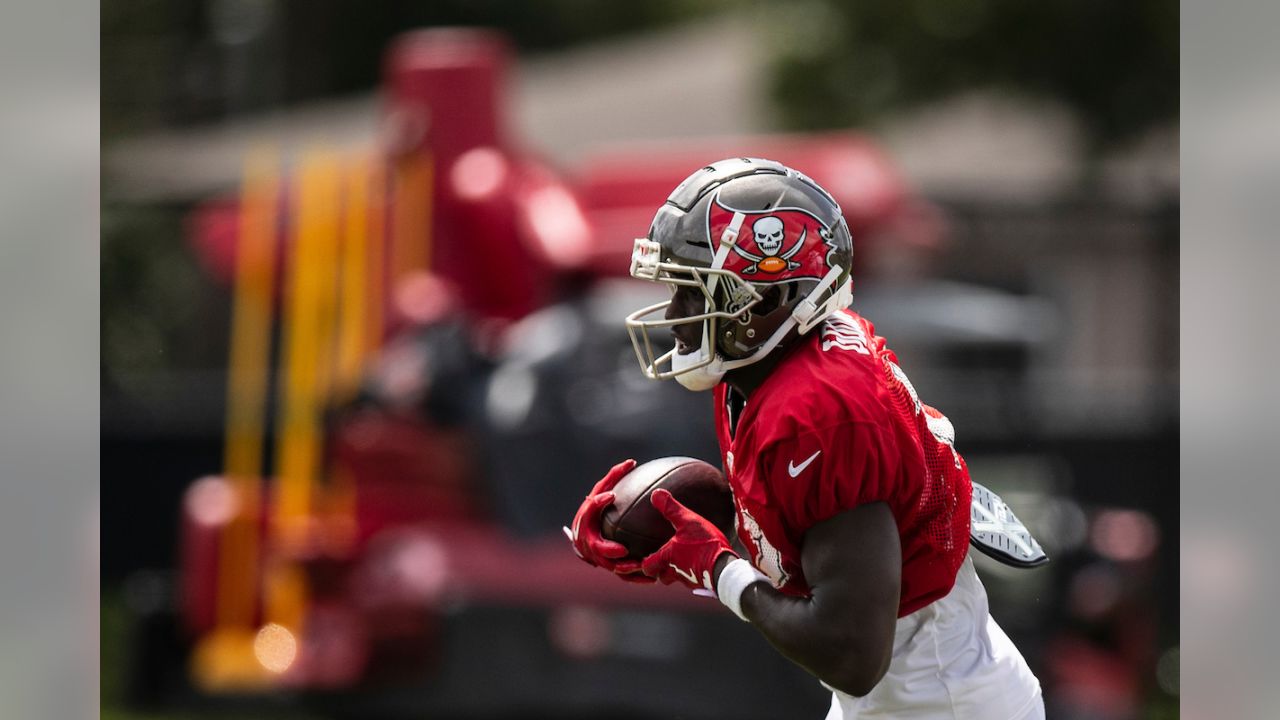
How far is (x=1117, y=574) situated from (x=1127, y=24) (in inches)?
420

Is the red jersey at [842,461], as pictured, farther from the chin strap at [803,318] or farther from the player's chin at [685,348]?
the player's chin at [685,348]

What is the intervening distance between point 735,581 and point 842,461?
311 mm

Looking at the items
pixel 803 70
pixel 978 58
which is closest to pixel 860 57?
pixel 803 70

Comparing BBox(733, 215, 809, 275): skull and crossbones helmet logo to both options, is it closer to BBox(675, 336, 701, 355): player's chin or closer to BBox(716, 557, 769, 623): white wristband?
BBox(675, 336, 701, 355): player's chin

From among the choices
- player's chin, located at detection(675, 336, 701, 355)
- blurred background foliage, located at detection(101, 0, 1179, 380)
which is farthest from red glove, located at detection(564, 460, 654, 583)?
blurred background foliage, located at detection(101, 0, 1179, 380)

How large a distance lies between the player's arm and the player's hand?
19 cm

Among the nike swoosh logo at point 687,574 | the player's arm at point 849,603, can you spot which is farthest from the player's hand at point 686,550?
the player's arm at point 849,603

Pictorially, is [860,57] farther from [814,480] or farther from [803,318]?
[814,480]

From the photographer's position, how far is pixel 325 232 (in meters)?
8.68

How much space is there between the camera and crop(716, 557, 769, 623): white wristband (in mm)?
2662

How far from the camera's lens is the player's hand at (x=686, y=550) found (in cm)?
273
